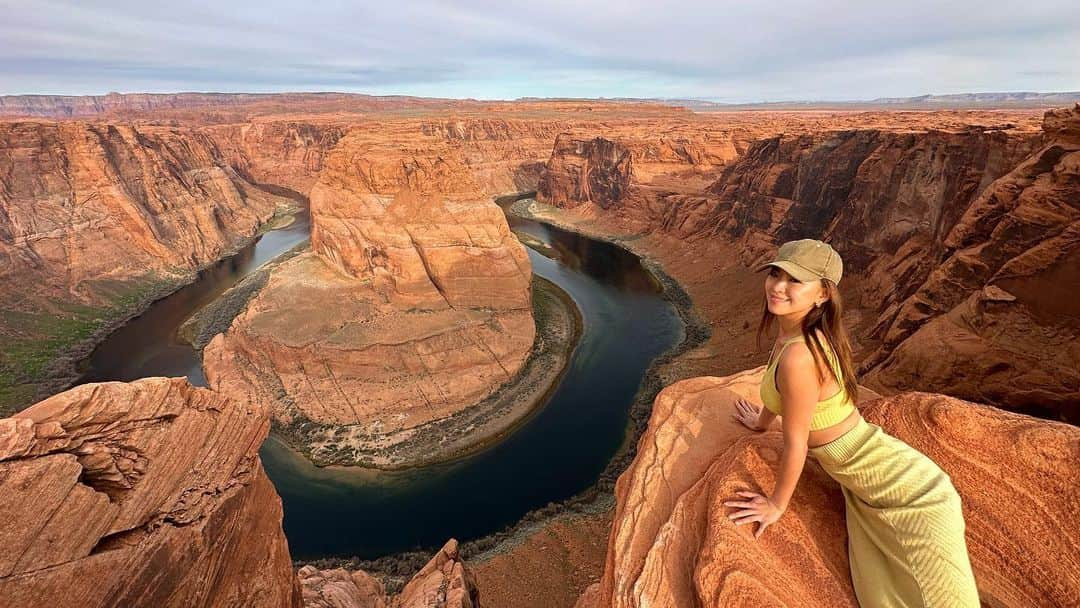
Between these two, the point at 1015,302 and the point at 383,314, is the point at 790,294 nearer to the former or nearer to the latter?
the point at 1015,302

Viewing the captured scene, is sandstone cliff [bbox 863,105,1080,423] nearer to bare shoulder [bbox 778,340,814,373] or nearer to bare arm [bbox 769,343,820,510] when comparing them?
bare arm [bbox 769,343,820,510]

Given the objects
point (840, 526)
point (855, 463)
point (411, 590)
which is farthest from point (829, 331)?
point (411, 590)

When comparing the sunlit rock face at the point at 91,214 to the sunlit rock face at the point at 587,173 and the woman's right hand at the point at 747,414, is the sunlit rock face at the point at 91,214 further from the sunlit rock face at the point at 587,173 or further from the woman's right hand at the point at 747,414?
the woman's right hand at the point at 747,414

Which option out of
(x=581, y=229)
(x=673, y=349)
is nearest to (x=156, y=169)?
(x=581, y=229)

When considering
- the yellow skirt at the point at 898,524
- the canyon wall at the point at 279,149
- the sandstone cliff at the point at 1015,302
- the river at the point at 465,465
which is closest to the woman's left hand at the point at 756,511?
the yellow skirt at the point at 898,524

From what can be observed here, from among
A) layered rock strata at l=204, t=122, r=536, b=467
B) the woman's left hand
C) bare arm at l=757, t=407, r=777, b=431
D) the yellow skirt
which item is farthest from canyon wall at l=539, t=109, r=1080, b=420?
layered rock strata at l=204, t=122, r=536, b=467
